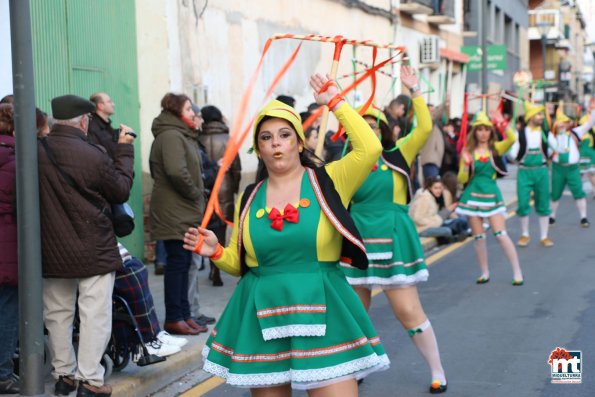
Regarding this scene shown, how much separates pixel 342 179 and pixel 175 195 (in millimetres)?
3680

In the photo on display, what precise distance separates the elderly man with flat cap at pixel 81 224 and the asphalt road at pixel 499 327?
3.73 feet

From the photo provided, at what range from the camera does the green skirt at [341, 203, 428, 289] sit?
635 centimetres

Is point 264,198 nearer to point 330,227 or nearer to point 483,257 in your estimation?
point 330,227

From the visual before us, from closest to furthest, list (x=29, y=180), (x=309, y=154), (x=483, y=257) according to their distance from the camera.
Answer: (x=309, y=154) → (x=29, y=180) → (x=483, y=257)

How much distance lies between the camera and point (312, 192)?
4.46 metres

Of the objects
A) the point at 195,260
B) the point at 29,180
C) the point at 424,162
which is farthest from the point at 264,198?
the point at 424,162

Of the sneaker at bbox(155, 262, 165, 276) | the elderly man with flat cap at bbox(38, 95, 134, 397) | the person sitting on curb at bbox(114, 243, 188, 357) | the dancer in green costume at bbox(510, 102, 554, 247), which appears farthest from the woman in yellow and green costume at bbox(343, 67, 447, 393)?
the dancer in green costume at bbox(510, 102, 554, 247)

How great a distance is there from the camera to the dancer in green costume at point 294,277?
4.33m

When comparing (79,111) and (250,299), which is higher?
(79,111)

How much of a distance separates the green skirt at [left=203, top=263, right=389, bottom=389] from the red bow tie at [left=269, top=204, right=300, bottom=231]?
194 millimetres

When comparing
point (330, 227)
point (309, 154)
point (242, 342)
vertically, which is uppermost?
point (309, 154)

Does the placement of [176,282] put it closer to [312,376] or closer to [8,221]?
[8,221]

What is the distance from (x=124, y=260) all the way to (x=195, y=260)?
6.46ft

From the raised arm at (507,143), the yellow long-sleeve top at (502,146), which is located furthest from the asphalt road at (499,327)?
the raised arm at (507,143)
